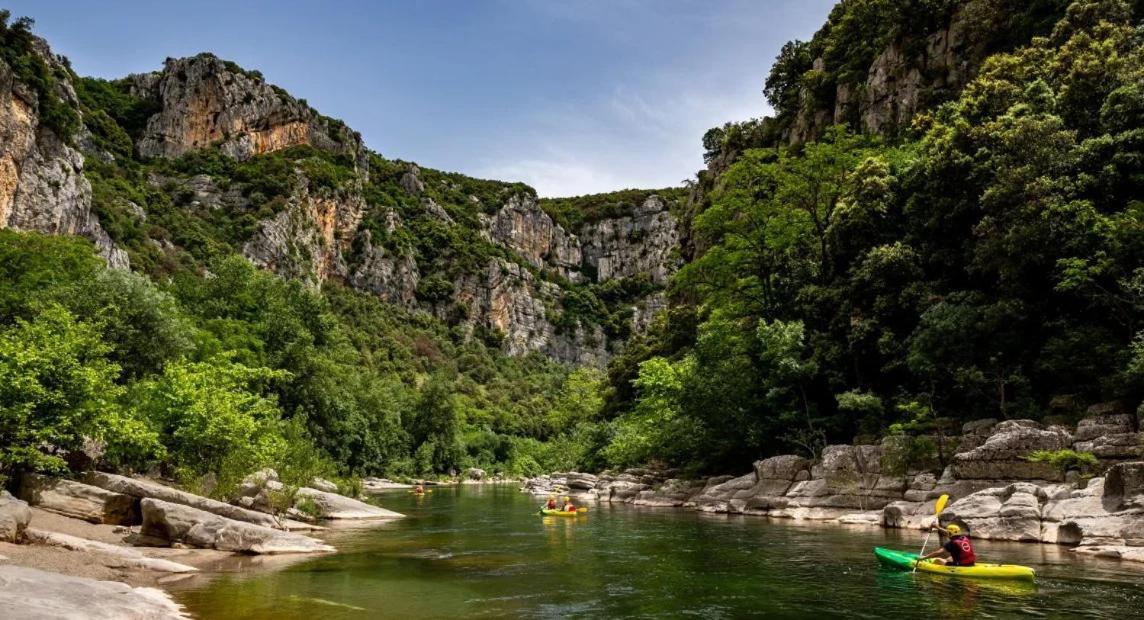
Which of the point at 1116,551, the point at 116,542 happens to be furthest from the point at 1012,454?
the point at 116,542

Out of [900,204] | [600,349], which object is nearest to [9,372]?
[900,204]

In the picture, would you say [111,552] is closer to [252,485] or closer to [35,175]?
[252,485]

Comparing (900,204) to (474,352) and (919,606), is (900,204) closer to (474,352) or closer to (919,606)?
(919,606)

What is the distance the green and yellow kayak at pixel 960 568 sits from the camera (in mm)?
13508

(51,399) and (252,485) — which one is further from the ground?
(51,399)

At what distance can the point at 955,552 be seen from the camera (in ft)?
48.5

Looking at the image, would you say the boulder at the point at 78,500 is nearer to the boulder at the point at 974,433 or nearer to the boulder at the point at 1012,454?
the boulder at the point at 1012,454

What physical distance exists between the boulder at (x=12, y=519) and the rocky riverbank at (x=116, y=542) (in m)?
0.02

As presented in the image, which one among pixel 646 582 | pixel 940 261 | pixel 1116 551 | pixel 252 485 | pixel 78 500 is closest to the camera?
pixel 646 582

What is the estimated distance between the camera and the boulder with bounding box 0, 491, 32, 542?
499 inches

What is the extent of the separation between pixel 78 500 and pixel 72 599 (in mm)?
9467

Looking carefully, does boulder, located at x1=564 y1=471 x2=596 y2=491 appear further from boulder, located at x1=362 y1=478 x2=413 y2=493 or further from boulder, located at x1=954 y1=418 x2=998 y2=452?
boulder, located at x1=954 y1=418 x2=998 y2=452

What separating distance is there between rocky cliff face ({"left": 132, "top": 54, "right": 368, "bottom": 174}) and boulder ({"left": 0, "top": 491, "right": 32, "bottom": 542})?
4839 inches

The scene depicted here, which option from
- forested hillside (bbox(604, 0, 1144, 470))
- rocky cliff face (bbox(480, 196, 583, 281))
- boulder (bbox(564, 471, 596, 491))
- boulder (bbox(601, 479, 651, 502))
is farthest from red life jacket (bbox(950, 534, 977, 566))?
rocky cliff face (bbox(480, 196, 583, 281))
